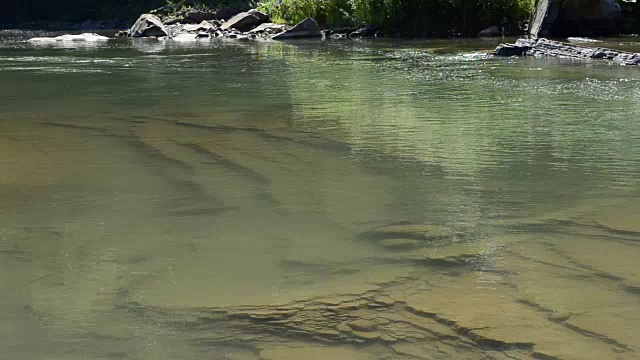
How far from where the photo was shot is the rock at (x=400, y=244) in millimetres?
2680

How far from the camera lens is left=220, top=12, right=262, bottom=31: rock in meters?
22.4

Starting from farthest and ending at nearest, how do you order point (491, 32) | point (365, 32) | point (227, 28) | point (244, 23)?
point (244, 23)
point (227, 28)
point (365, 32)
point (491, 32)

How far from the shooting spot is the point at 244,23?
2250cm

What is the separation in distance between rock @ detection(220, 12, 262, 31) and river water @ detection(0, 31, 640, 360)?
16439 millimetres

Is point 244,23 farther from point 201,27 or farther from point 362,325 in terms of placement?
point 362,325

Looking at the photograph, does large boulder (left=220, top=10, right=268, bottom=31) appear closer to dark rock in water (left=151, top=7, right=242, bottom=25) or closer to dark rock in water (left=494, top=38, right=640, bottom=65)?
dark rock in water (left=151, top=7, right=242, bottom=25)

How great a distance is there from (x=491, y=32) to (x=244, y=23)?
309 inches

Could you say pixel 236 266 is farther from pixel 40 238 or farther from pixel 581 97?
pixel 581 97

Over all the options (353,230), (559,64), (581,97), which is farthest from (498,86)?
(353,230)

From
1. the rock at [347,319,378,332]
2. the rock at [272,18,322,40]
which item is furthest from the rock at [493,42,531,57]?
the rock at [347,319,378,332]

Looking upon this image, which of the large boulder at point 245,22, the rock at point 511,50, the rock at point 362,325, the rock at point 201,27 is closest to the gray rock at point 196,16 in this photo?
the rock at point 201,27

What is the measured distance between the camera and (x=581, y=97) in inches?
261

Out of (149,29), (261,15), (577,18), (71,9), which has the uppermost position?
(71,9)

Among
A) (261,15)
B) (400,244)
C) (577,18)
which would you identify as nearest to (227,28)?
(261,15)
